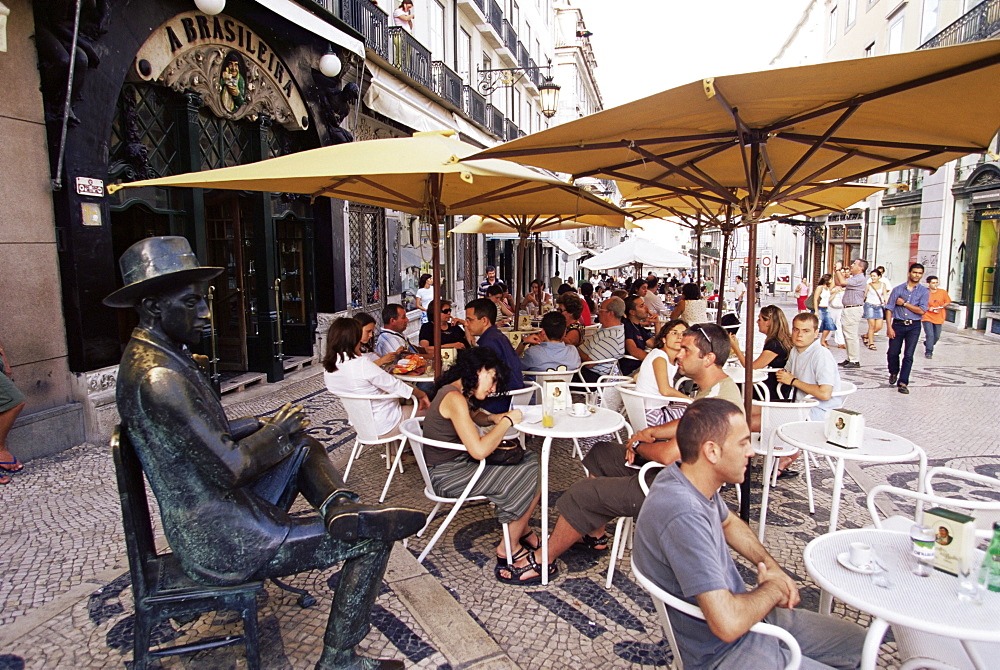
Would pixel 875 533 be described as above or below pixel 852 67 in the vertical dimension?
below

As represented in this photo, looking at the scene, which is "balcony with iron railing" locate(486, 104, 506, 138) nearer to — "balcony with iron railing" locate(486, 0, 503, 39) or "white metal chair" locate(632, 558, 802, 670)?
"balcony with iron railing" locate(486, 0, 503, 39)

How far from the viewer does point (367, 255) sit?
12.3 m

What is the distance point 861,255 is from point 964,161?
10.8 meters

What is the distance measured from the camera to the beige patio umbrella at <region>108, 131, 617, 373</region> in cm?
382

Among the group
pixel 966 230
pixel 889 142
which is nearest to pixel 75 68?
pixel 889 142

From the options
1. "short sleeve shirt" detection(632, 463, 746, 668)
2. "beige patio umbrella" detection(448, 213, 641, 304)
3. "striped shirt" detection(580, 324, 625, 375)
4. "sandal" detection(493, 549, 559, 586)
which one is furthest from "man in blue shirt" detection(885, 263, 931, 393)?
"short sleeve shirt" detection(632, 463, 746, 668)

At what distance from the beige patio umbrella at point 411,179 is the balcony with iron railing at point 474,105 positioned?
11719 mm

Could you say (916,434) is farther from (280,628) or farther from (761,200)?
(280,628)

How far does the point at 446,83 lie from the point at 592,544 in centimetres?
1411

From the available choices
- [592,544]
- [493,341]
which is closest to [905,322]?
[493,341]

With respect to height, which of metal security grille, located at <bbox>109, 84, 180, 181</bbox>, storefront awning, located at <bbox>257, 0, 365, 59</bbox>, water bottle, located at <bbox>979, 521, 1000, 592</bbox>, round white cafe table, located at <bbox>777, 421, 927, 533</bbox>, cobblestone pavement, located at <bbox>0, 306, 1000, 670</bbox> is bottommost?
cobblestone pavement, located at <bbox>0, 306, 1000, 670</bbox>

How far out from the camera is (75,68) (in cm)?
546

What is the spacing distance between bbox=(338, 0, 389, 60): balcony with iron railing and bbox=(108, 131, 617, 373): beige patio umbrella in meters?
5.48

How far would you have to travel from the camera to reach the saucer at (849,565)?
223cm
